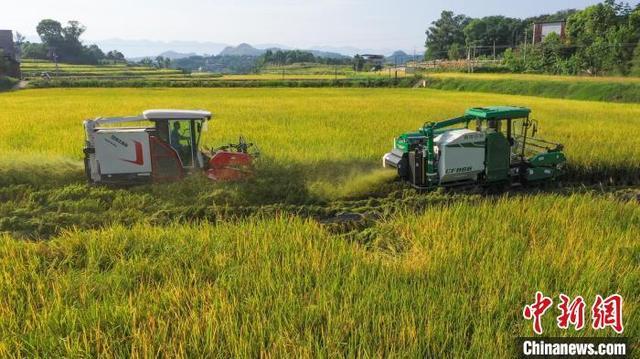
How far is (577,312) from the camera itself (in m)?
3.23

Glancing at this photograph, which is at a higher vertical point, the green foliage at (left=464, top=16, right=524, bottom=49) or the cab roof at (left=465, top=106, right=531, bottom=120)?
the green foliage at (left=464, top=16, right=524, bottom=49)

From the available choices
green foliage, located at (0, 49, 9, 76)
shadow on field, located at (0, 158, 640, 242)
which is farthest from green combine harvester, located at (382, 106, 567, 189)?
green foliage, located at (0, 49, 9, 76)

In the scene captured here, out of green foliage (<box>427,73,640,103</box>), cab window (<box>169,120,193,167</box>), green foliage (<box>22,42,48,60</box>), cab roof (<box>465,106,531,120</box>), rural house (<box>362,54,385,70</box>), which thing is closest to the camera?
cab roof (<box>465,106,531,120</box>)

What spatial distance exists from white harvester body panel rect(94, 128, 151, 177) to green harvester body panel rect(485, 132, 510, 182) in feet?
19.3

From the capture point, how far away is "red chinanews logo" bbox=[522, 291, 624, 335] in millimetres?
3104

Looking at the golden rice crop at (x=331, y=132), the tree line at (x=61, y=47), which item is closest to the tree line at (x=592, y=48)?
the golden rice crop at (x=331, y=132)

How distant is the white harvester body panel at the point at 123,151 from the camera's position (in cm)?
759

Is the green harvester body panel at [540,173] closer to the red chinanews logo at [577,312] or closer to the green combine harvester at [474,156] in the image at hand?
the green combine harvester at [474,156]

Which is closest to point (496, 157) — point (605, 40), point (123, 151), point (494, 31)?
point (123, 151)

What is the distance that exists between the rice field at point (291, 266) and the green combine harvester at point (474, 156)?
0.40 meters

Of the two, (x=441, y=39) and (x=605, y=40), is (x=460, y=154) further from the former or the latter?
(x=441, y=39)

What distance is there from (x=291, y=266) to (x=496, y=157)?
5.01m

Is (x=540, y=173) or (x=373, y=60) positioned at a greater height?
(x=373, y=60)

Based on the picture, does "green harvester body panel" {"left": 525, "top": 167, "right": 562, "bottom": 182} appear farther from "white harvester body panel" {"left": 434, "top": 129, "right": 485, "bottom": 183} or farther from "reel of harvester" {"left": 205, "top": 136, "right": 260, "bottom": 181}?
"reel of harvester" {"left": 205, "top": 136, "right": 260, "bottom": 181}
